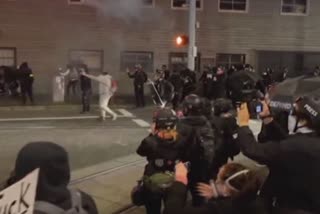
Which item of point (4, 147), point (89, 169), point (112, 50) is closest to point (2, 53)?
point (112, 50)

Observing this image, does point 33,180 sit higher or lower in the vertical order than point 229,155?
higher

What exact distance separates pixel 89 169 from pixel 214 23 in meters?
18.8

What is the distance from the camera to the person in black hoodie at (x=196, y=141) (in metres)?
5.05

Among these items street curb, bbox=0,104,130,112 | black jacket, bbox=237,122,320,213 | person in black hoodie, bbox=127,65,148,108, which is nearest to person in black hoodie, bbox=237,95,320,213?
black jacket, bbox=237,122,320,213

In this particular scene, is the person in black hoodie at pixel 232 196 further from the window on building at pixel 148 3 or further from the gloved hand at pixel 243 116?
the window on building at pixel 148 3

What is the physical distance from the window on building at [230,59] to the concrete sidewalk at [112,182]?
17447 millimetres

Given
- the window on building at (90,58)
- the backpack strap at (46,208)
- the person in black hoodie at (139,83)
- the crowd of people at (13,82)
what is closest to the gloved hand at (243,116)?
the backpack strap at (46,208)

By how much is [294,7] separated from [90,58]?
10.1m

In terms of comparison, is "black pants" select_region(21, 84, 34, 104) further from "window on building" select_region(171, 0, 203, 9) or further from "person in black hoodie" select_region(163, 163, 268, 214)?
"person in black hoodie" select_region(163, 163, 268, 214)

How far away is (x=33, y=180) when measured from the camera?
7.94ft

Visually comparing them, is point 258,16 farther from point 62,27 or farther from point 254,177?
point 254,177

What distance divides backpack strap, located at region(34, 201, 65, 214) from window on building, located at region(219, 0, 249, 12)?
25461mm

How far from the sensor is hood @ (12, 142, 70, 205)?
98.1 inches

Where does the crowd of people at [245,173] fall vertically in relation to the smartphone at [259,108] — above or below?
below
